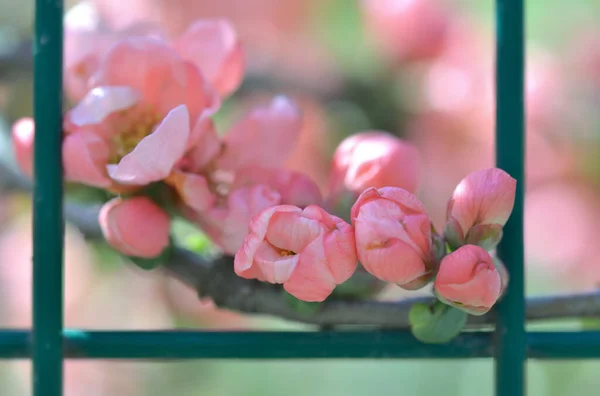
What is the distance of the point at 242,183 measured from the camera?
0.35m

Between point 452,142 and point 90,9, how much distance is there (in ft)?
2.23

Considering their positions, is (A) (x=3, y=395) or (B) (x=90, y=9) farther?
(A) (x=3, y=395)

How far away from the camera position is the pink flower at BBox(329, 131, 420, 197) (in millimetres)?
336

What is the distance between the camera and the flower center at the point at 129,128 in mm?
338

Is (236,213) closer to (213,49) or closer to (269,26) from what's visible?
(213,49)

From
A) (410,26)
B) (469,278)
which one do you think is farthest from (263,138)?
(410,26)

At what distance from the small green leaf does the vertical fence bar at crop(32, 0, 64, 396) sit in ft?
0.30

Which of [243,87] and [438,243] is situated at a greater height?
[243,87]

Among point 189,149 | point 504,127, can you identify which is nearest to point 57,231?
point 189,149

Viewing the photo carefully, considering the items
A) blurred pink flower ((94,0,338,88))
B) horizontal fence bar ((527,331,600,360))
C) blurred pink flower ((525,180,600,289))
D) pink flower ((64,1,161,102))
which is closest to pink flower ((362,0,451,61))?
blurred pink flower ((94,0,338,88))

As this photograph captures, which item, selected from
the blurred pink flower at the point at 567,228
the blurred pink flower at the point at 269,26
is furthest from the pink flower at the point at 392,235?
the blurred pink flower at the point at 567,228

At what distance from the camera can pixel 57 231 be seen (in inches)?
12.4

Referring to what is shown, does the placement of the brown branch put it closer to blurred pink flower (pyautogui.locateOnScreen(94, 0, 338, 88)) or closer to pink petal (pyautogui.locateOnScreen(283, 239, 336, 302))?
pink petal (pyautogui.locateOnScreen(283, 239, 336, 302))

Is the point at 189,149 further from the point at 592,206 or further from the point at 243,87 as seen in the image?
the point at 592,206
